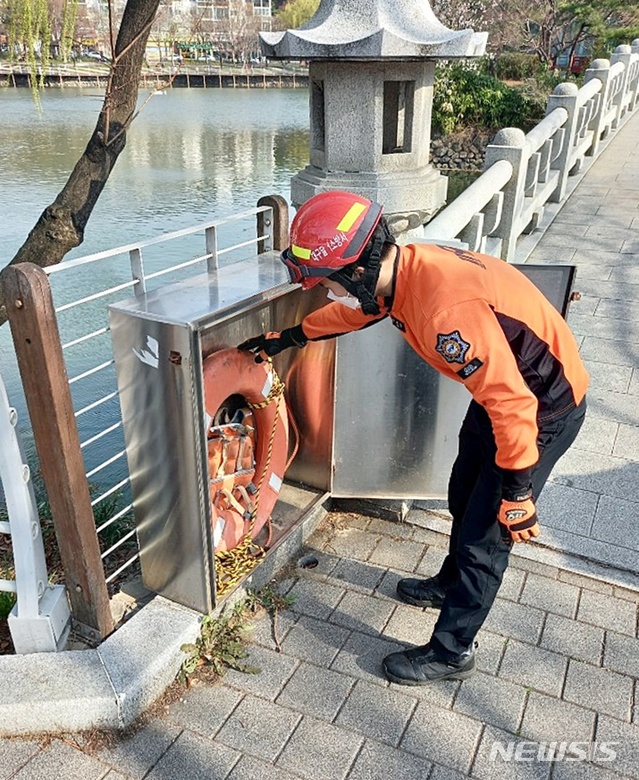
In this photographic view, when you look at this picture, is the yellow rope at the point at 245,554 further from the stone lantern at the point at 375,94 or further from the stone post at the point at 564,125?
the stone post at the point at 564,125

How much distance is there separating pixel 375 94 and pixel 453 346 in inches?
64.3

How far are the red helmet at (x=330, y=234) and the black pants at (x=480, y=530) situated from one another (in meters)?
0.71

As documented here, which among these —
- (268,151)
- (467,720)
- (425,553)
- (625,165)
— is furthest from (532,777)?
(268,151)

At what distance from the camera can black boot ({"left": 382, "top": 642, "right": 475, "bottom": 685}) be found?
249 centimetres

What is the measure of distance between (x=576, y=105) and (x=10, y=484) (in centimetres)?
859

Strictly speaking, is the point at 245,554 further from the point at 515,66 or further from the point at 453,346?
the point at 515,66

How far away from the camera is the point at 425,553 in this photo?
10.4ft

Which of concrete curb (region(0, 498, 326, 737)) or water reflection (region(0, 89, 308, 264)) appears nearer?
concrete curb (region(0, 498, 326, 737))

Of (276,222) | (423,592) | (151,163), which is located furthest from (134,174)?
(423,592)

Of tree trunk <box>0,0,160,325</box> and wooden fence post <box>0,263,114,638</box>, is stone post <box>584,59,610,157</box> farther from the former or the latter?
wooden fence post <box>0,263,114,638</box>

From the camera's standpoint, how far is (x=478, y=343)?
6.48 ft

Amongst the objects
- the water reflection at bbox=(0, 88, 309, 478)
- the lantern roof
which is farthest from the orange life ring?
the water reflection at bbox=(0, 88, 309, 478)

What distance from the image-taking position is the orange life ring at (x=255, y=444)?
2.64 metres

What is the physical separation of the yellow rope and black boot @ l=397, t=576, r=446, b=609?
614mm
